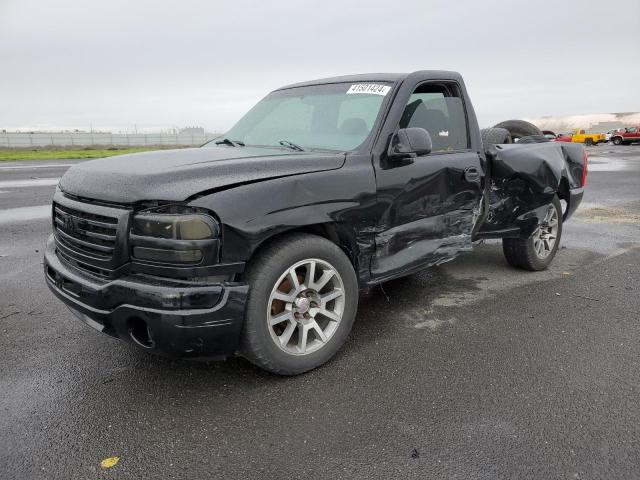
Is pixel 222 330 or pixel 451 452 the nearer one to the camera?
pixel 451 452

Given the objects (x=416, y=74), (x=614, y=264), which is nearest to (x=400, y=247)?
(x=416, y=74)

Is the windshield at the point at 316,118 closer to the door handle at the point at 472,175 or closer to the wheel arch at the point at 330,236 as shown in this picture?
the wheel arch at the point at 330,236

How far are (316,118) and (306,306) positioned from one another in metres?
1.64

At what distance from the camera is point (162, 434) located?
100.0 inches

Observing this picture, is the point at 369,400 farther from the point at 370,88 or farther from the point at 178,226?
the point at 370,88

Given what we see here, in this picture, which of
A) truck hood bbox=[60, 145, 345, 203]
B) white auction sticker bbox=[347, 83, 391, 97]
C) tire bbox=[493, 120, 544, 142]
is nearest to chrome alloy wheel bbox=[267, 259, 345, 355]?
truck hood bbox=[60, 145, 345, 203]

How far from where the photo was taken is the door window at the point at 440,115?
12.8ft

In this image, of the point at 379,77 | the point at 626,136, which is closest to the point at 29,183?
the point at 379,77

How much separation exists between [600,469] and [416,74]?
2.95 m

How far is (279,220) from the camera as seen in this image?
2816mm

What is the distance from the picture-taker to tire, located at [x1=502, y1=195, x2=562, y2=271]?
521cm

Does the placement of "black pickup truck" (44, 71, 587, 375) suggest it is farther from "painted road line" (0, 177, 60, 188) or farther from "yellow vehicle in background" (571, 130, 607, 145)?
"yellow vehicle in background" (571, 130, 607, 145)

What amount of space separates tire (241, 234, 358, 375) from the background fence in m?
44.4

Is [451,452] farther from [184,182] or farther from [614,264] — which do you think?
[614,264]
